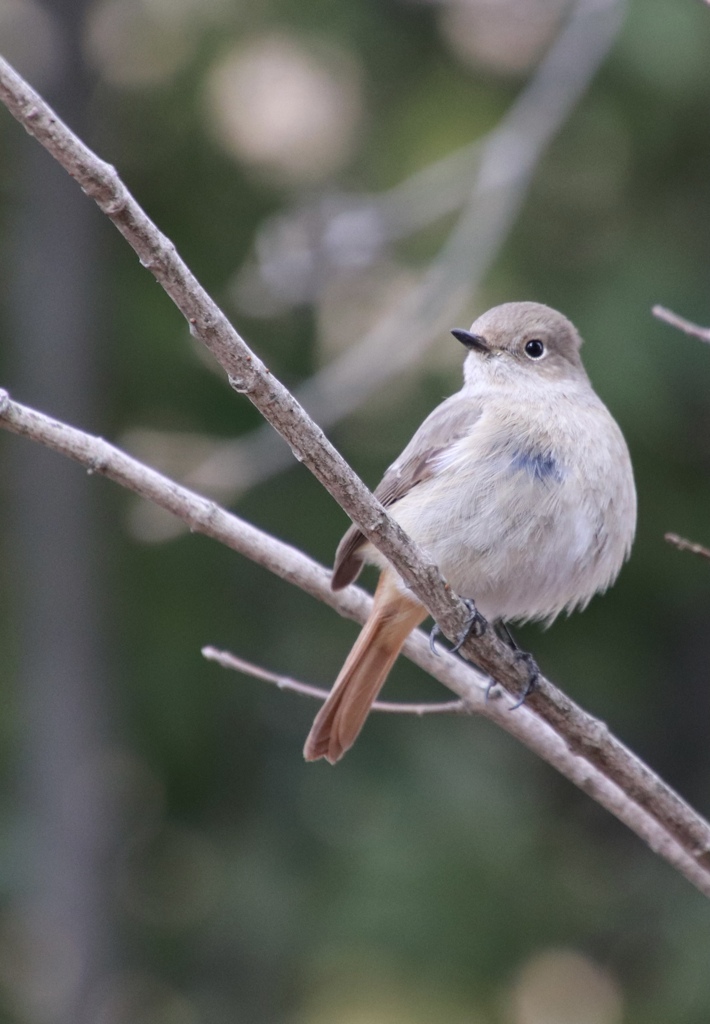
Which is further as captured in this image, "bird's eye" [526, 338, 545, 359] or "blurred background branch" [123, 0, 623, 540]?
"blurred background branch" [123, 0, 623, 540]

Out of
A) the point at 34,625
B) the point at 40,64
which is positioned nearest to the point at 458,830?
the point at 34,625

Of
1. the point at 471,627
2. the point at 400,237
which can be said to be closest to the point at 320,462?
the point at 471,627

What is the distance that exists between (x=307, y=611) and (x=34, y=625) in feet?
4.77

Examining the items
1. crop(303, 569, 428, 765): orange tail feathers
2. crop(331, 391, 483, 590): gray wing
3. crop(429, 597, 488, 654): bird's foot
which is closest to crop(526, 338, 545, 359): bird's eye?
crop(331, 391, 483, 590): gray wing

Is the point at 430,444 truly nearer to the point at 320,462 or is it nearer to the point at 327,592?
the point at 327,592

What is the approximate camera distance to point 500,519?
3.82 meters

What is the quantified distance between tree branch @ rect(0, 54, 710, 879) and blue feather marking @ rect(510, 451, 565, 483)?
688 millimetres

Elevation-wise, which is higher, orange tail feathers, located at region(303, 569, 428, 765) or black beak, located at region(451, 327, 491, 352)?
black beak, located at region(451, 327, 491, 352)

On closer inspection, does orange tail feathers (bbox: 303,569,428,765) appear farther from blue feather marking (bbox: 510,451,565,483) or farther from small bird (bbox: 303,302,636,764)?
blue feather marking (bbox: 510,451,565,483)

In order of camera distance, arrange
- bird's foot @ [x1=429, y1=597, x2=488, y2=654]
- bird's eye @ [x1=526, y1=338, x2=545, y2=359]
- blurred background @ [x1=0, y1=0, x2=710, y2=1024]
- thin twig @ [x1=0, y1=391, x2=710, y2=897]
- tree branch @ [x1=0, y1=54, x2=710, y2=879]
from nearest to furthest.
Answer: tree branch @ [x1=0, y1=54, x2=710, y2=879] < thin twig @ [x1=0, y1=391, x2=710, y2=897] < bird's foot @ [x1=429, y1=597, x2=488, y2=654] < bird's eye @ [x1=526, y1=338, x2=545, y2=359] < blurred background @ [x1=0, y1=0, x2=710, y2=1024]

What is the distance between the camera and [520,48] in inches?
295

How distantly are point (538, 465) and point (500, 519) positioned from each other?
0.68 feet

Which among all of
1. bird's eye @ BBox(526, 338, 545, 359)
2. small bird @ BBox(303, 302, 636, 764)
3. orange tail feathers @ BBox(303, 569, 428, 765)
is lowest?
orange tail feathers @ BBox(303, 569, 428, 765)

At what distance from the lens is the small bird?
3.83 meters
